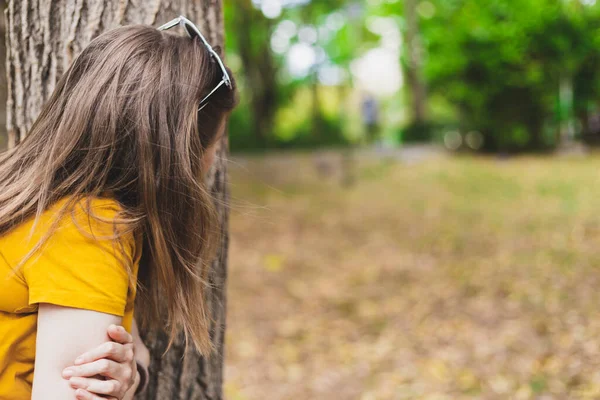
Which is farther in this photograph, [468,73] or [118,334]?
[468,73]

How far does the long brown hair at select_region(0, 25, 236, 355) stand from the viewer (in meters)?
1.36

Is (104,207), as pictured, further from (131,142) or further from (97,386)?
(97,386)

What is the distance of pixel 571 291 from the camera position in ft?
18.6

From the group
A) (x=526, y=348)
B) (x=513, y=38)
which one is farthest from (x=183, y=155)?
(x=513, y=38)

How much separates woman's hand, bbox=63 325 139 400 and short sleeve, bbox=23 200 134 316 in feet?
0.27

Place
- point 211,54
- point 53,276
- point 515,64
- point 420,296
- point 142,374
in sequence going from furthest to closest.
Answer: point 515,64 < point 420,296 < point 142,374 < point 211,54 < point 53,276

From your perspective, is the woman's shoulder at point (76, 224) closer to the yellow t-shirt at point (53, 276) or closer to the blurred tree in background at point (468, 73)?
the yellow t-shirt at point (53, 276)

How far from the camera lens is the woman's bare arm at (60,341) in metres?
1.22

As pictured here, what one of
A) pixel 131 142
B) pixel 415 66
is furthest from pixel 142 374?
pixel 415 66

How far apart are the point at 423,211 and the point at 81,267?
9.36 m

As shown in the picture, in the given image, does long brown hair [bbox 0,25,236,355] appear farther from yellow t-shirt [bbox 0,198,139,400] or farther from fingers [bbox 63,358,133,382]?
fingers [bbox 63,358,133,382]

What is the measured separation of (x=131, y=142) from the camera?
1381 mm

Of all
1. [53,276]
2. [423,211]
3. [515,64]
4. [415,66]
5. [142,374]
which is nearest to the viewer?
[53,276]

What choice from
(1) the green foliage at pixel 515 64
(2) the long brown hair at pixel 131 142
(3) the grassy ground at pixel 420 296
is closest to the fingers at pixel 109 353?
(2) the long brown hair at pixel 131 142
